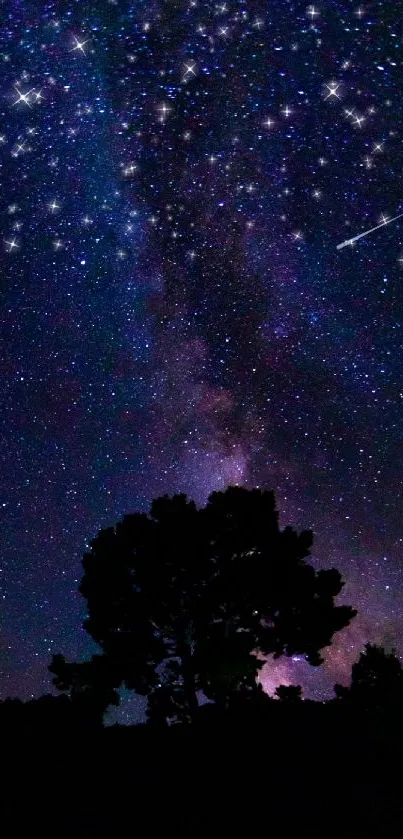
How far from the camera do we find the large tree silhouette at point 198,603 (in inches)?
869

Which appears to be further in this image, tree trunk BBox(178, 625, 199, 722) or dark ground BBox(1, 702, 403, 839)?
tree trunk BBox(178, 625, 199, 722)

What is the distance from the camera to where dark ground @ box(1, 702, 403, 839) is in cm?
739

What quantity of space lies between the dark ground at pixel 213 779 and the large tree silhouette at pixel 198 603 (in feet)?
31.4

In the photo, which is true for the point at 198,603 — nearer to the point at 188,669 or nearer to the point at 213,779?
the point at 188,669

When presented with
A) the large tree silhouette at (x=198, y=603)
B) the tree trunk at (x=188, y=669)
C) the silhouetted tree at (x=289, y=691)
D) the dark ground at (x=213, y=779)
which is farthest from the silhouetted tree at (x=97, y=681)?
the dark ground at (x=213, y=779)

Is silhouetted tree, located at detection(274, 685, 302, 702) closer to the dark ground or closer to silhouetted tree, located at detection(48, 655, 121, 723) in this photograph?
silhouetted tree, located at detection(48, 655, 121, 723)

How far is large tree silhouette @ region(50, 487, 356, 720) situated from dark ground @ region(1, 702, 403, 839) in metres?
9.56

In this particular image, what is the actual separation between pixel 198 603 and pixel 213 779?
13.3 meters

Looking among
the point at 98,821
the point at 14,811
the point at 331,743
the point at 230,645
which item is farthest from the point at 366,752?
the point at 230,645

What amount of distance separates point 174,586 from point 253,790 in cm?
1413

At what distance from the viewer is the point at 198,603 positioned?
22281mm

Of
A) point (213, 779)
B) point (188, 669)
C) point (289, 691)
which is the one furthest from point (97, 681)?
point (213, 779)

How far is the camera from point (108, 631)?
22891mm

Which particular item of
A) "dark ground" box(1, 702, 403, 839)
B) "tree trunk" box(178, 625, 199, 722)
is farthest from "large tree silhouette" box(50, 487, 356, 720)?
"dark ground" box(1, 702, 403, 839)
